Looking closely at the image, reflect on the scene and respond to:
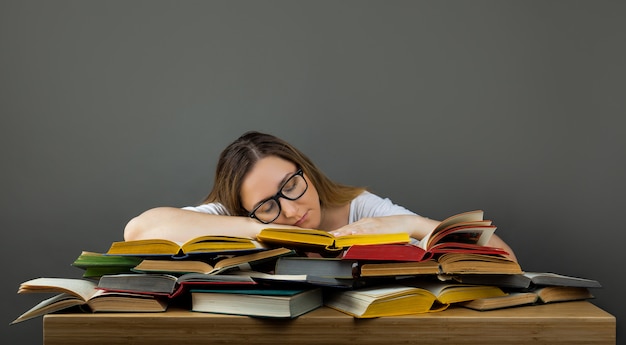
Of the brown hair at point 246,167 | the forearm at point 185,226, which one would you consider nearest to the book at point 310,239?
the forearm at point 185,226

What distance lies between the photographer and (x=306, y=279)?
41.6 inches

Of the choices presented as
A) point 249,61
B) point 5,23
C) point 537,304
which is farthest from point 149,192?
point 537,304

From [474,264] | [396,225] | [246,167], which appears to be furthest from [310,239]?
[246,167]

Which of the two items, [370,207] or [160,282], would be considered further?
[370,207]

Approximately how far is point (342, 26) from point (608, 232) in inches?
55.6

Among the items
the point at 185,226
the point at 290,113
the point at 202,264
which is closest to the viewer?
the point at 202,264

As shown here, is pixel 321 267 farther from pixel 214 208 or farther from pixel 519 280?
pixel 214 208

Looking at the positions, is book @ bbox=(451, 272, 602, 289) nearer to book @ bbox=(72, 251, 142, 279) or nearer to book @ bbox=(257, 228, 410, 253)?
book @ bbox=(257, 228, 410, 253)

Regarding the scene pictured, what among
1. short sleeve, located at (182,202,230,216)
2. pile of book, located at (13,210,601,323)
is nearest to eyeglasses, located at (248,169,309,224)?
short sleeve, located at (182,202,230,216)

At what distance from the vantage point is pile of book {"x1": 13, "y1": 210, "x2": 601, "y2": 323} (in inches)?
42.4

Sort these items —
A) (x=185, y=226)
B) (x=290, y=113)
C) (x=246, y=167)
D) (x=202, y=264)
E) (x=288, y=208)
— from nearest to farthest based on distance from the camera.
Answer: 1. (x=202, y=264)
2. (x=185, y=226)
3. (x=288, y=208)
4. (x=246, y=167)
5. (x=290, y=113)

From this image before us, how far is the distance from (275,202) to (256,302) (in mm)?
850

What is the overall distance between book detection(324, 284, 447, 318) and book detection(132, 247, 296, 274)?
0.16m

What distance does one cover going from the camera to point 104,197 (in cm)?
274
